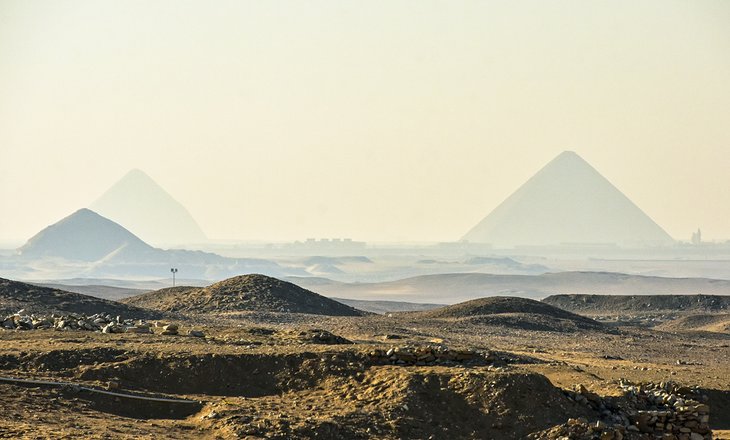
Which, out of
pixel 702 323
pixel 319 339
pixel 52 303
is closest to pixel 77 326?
pixel 319 339

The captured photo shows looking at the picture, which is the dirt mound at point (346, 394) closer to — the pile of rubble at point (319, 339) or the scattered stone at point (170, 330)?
the pile of rubble at point (319, 339)

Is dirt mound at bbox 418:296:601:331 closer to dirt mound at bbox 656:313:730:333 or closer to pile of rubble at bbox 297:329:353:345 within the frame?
dirt mound at bbox 656:313:730:333

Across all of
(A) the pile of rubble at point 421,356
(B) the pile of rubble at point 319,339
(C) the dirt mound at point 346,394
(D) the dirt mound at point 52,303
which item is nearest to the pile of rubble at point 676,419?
(C) the dirt mound at point 346,394

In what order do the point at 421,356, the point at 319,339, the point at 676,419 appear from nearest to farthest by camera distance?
the point at 676,419, the point at 421,356, the point at 319,339

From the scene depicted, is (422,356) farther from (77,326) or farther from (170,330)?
(77,326)

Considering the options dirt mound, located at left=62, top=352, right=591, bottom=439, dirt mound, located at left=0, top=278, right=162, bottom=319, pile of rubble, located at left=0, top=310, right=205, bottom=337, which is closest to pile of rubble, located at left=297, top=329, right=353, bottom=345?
pile of rubble, located at left=0, top=310, right=205, bottom=337

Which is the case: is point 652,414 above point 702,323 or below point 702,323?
above
